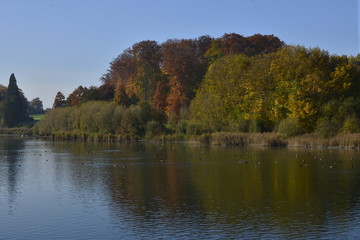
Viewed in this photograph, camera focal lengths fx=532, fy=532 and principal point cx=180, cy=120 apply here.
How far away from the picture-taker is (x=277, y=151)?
64.2m

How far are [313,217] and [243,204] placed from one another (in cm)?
453

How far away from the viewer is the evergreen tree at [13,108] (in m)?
149

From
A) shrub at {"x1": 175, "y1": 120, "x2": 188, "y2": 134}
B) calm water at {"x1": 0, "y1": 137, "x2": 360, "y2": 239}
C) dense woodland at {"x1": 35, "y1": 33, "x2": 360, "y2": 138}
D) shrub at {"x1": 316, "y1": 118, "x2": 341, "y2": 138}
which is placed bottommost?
calm water at {"x1": 0, "y1": 137, "x2": 360, "y2": 239}

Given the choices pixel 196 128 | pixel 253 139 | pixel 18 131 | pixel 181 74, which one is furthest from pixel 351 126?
pixel 18 131

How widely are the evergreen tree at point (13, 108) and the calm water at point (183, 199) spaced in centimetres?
9899

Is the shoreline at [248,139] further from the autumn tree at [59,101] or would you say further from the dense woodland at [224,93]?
the autumn tree at [59,101]

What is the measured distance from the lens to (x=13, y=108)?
149625mm

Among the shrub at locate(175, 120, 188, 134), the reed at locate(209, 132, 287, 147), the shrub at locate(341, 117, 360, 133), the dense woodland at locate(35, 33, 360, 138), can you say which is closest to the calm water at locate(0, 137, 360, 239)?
the shrub at locate(341, 117, 360, 133)

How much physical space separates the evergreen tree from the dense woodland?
30.2m

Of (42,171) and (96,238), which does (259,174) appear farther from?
(96,238)

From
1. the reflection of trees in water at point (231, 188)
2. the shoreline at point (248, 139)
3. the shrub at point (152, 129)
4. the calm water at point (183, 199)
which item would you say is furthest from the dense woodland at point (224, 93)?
the calm water at point (183, 199)

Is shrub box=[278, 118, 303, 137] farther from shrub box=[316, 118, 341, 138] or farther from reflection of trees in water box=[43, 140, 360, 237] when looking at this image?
reflection of trees in water box=[43, 140, 360, 237]

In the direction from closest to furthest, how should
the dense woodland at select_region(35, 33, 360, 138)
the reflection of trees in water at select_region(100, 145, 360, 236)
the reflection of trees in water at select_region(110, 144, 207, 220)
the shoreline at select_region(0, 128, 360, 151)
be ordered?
1. the reflection of trees in water at select_region(100, 145, 360, 236)
2. the reflection of trees in water at select_region(110, 144, 207, 220)
3. the shoreline at select_region(0, 128, 360, 151)
4. the dense woodland at select_region(35, 33, 360, 138)

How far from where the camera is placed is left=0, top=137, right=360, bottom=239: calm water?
78.9ft
